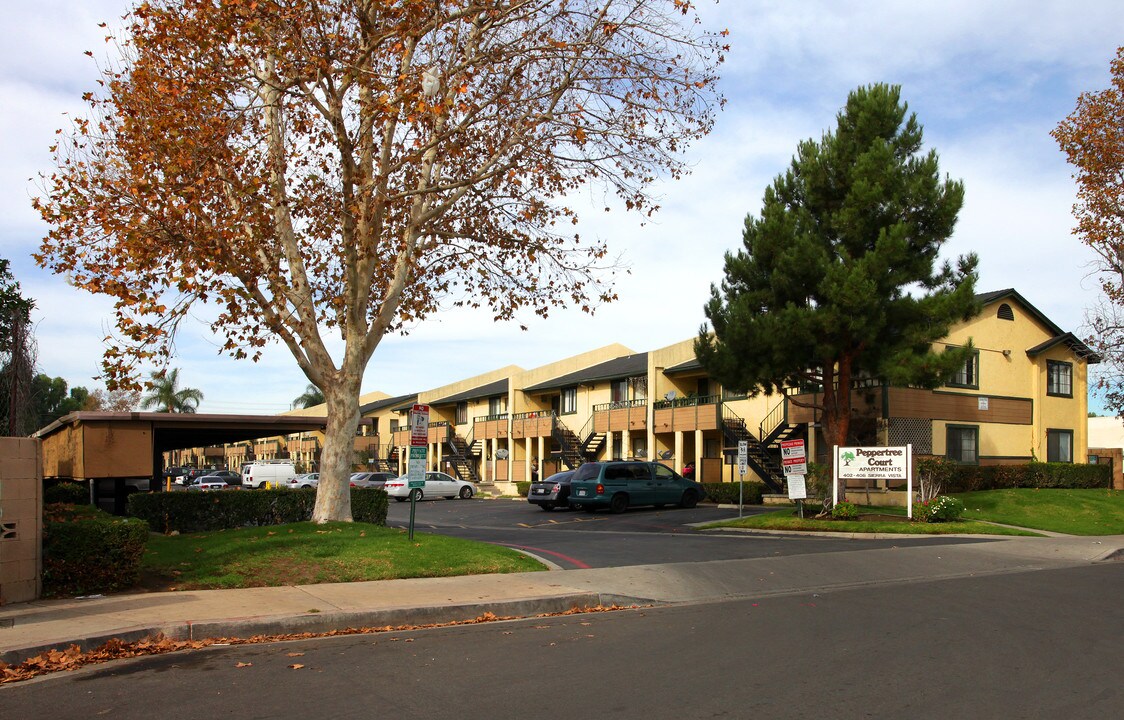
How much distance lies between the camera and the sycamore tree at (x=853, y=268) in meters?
23.7

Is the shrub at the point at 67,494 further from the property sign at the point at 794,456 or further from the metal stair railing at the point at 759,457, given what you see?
the metal stair railing at the point at 759,457

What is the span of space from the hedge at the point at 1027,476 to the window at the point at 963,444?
3.09 feet

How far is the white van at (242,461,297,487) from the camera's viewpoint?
55.1 meters

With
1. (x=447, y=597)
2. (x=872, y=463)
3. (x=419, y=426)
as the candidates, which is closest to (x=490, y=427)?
(x=872, y=463)

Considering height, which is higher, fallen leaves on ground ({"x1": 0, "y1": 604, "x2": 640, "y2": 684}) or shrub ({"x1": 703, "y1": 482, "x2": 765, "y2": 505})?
fallen leaves on ground ({"x1": 0, "y1": 604, "x2": 640, "y2": 684})

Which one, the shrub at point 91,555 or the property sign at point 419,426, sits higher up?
the property sign at point 419,426

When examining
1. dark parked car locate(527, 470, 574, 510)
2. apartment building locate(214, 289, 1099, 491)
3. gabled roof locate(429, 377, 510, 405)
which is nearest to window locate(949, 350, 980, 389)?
apartment building locate(214, 289, 1099, 491)

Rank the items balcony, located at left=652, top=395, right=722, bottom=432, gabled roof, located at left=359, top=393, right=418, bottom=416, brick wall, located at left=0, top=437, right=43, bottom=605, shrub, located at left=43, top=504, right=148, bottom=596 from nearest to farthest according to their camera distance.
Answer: brick wall, located at left=0, top=437, right=43, bottom=605 → shrub, located at left=43, top=504, right=148, bottom=596 → balcony, located at left=652, top=395, right=722, bottom=432 → gabled roof, located at left=359, top=393, right=418, bottom=416

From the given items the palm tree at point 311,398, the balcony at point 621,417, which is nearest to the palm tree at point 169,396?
the palm tree at point 311,398

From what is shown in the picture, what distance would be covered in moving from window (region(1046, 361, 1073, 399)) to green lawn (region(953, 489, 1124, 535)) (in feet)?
18.6

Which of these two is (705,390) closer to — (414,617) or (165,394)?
(414,617)

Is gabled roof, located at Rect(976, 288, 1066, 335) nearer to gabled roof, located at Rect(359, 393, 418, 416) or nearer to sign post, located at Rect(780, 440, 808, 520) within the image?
sign post, located at Rect(780, 440, 808, 520)

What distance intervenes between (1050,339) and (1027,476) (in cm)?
606

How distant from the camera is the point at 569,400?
51156 millimetres
